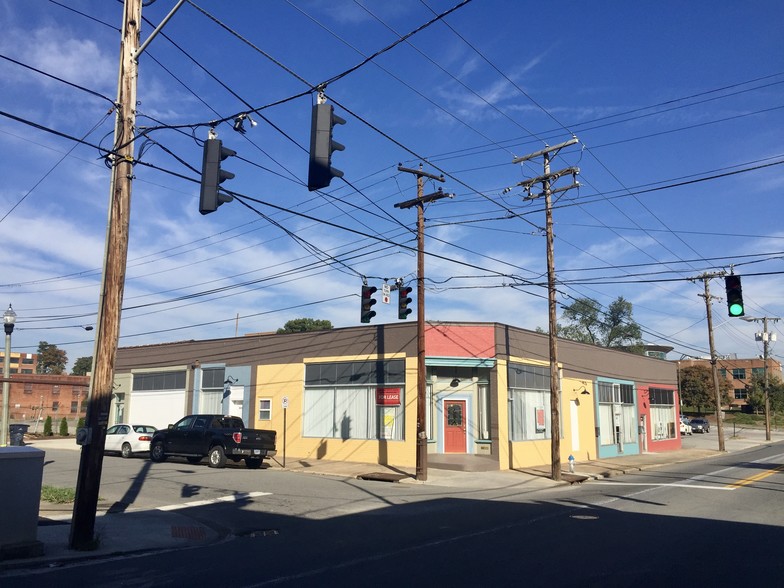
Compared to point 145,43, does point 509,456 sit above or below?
below

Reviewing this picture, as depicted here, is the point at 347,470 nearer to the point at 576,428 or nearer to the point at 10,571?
the point at 576,428

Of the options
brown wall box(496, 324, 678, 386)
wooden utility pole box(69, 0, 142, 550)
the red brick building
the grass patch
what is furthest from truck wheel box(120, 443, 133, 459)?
the red brick building

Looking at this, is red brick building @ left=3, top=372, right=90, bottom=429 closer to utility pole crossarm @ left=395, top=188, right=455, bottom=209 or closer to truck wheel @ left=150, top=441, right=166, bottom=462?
truck wheel @ left=150, top=441, right=166, bottom=462

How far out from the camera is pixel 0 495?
29.1ft

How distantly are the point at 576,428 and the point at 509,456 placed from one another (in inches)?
279

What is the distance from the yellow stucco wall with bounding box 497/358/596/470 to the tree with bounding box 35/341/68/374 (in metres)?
105

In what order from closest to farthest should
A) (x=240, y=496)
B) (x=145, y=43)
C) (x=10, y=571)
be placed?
(x=10, y=571) < (x=145, y=43) < (x=240, y=496)

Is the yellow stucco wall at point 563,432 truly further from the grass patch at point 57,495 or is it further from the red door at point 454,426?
the grass patch at point 57,495

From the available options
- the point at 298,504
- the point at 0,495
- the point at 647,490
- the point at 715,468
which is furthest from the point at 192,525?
the point at 715,468

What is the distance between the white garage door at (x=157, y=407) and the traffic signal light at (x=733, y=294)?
25202mm

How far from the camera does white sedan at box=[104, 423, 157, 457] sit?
88.7 ft

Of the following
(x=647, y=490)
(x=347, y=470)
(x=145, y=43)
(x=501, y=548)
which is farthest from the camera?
(x=347, y=470)

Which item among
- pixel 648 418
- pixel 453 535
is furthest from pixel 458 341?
pixel 648 418

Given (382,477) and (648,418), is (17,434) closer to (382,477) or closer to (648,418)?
(382,477)
